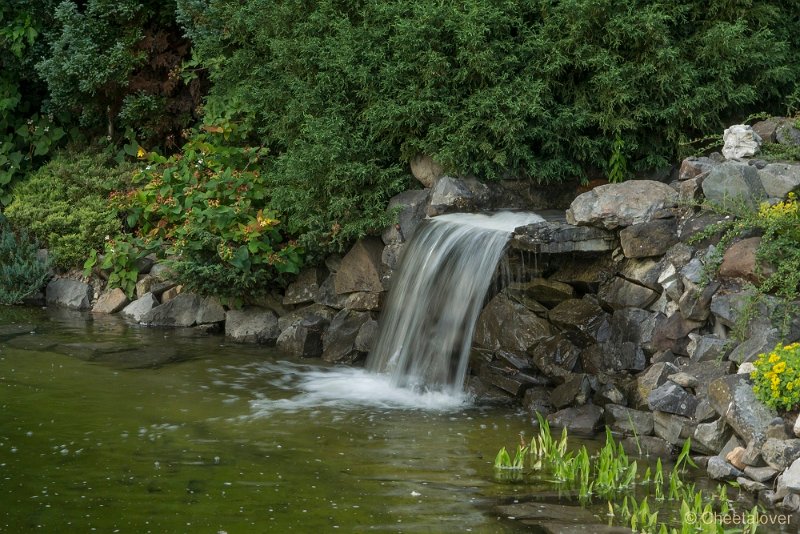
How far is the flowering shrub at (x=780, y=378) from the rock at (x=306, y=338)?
486 centimetres

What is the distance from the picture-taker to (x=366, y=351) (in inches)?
393

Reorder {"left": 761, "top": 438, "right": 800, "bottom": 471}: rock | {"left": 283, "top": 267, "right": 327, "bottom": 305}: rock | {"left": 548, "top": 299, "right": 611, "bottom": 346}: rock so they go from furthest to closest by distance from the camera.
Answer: {"left": 283, "top": 267, "right": 327, "bottom": 305}: rock, {"left": 548, "top": 299, "right": 611, "bottom": 346}: rock, {"left": 761, "top": 438, "right": 800, "bottom": 471}: rock

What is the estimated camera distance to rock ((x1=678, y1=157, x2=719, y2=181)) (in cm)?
856

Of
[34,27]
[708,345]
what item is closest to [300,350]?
[708,345]

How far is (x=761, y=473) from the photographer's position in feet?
20.7

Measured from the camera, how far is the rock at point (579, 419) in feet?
25.3

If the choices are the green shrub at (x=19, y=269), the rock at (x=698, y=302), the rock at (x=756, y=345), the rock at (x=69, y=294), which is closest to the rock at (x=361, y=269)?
the rock at (x=698, y=302)

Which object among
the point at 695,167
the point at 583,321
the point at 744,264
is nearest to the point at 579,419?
the point at 583,321

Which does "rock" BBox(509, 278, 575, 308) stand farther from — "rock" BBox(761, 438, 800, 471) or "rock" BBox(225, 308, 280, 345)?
"rock" BBox(225, 308, 280, 345)

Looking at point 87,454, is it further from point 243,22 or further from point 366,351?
point 243,22

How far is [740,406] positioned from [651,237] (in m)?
1.99

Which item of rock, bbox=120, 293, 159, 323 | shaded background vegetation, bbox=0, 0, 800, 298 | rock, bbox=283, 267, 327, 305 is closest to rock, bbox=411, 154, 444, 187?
shaded background vegetation, bbox=0, 0, 800, 298

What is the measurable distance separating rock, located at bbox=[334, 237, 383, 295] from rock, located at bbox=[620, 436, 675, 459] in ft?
11.5

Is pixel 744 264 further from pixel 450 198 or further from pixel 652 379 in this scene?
pixel 450 198
